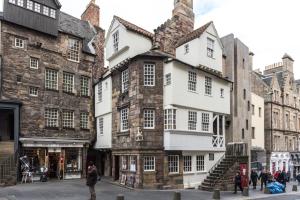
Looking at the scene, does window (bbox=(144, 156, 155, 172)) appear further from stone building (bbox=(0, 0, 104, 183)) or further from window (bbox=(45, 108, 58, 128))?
window (bbox=(45, 108, 58, 128))

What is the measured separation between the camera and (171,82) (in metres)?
24.4

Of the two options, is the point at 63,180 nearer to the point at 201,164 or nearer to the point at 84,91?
the point at 84,91

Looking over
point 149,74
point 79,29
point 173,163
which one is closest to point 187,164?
point 173,163

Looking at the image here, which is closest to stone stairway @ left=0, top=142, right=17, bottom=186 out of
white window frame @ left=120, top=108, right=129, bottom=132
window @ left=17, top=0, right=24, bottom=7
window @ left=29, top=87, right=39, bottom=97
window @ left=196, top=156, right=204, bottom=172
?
window @ left=29, top=87, right=39, bottom=97

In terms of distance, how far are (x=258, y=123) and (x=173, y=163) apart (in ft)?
65.1

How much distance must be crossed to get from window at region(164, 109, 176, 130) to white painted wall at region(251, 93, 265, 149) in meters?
18.2

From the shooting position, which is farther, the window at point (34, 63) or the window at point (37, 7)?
the window at point (37, 7)

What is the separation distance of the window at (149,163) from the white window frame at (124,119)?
3.09 metres

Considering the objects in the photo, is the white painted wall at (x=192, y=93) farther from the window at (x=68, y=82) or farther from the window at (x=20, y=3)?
the window at (x=20, y=3)

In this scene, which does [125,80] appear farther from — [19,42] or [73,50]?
[19,42]

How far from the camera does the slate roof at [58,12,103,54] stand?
31936mm

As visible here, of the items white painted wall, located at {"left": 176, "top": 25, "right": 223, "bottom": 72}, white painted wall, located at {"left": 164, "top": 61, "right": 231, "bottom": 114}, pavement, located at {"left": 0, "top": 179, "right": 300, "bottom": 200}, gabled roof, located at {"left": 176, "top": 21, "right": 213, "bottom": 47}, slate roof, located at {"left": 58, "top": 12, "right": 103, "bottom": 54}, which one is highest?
slate roof, located at {"left": 58, "top": 12, "right": 103, "bottom": 54}

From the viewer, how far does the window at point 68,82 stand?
30.1m

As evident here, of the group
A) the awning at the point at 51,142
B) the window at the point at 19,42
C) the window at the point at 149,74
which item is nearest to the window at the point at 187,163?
the window at the point at 149,74
